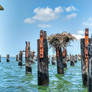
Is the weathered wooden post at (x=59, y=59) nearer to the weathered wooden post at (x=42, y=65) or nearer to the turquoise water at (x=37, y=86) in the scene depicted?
the turquoise water at (x=37, y=86)

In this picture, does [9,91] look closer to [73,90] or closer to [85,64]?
[73,90]

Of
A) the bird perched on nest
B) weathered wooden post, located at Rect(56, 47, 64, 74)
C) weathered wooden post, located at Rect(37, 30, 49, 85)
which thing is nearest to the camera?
weathered wooden post, located at Rect(37, 30, 49, 85)

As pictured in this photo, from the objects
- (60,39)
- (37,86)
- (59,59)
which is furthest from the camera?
(60,39)

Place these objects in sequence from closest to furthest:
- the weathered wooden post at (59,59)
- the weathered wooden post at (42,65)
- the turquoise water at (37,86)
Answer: the weathered wooden post at (42,65)
the turquoise water at (37,86)
the weathered wooden post at (59,59)

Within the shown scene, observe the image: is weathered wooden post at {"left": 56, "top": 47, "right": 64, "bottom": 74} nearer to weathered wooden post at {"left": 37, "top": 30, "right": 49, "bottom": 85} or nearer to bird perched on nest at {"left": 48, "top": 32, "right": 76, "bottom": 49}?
bird perched on nest at {"left": 48, "top": 32, "right": 76, "bottom": 49}

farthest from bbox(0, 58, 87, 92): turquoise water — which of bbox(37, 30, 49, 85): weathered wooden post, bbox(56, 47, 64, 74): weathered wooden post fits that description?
bbox(56, 47, 64, 74): weathered wooden post

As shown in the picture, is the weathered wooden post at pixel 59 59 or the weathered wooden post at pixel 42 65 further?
the weathered wooden post at pixel 59 59

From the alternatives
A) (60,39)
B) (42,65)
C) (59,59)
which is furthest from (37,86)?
(60,39)

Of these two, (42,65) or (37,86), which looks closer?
(42,65)

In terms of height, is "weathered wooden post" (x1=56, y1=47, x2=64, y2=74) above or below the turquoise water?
above

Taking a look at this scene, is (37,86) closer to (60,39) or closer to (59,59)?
(59,59)

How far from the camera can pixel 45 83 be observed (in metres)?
11.4

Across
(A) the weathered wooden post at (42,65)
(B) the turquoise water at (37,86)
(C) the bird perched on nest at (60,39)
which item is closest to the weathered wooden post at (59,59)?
(B) the turquoise water at (37,86)

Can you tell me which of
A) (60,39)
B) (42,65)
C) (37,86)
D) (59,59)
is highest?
(60,39)
